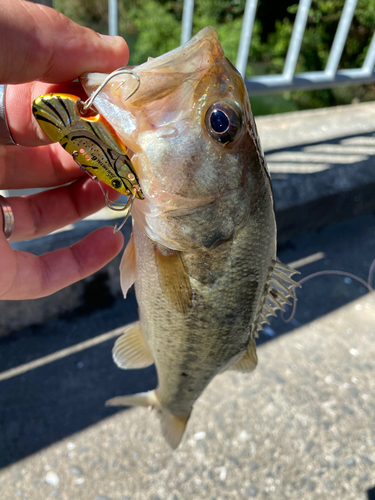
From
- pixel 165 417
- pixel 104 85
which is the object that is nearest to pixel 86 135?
pixel 104 85

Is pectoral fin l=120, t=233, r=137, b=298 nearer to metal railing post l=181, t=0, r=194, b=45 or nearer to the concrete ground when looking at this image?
the concrete ground

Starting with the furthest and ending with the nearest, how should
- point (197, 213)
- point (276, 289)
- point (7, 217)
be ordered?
point (7, 217)
point (276, 289)
point (197, 213)

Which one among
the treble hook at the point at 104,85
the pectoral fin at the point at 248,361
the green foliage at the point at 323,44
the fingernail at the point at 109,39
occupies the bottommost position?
the green foliage at the point at 323,44

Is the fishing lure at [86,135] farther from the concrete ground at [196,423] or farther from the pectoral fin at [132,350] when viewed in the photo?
the concrete ground at [196,423]

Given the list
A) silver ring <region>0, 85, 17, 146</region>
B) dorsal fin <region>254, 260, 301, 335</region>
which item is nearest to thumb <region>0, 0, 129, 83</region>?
silver ring <region>0, 85, 17, 146</region>

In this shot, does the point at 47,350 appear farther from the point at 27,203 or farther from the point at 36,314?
the point at 27,203

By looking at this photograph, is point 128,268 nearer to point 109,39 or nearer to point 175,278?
point 175,278

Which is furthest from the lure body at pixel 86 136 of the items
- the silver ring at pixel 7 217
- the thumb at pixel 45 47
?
→ the silver ring at pixel 7 217
